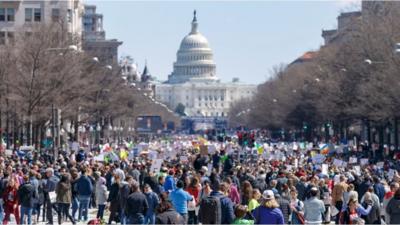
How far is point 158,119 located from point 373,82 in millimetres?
102410

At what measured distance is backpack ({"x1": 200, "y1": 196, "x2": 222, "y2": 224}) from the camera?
2634 cm

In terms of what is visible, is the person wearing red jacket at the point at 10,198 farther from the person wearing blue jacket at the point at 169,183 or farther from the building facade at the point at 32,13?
the building facade at the point at 32,13

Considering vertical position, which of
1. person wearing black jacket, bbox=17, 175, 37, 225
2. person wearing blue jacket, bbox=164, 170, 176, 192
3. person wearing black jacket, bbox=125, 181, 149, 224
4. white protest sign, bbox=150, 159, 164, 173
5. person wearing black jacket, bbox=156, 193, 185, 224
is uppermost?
A: white protest sign, bbox=150, 159, 164, 173

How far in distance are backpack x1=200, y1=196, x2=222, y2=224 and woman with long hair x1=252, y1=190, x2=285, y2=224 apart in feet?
9.46

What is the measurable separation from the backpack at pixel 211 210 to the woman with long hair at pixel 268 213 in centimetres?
288

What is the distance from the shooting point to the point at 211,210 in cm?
2644

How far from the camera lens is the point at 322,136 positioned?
133375 mm

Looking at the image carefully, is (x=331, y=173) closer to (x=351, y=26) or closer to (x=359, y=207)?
(x=359, y=207)

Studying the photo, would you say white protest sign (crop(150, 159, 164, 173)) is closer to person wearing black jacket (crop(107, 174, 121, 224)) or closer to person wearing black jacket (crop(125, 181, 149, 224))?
person wearing black jacket (crop(107, 174, 121, 224))

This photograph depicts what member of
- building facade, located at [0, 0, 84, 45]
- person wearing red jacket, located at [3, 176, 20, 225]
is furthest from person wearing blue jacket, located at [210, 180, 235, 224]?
building facade, located at [0, 0, 84, 45]

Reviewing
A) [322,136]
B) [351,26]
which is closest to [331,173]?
[351,26]

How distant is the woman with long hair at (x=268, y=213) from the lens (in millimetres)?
23114

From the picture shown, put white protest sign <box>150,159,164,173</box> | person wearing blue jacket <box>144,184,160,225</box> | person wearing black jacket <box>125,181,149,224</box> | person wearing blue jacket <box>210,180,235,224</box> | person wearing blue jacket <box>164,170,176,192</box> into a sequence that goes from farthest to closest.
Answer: white protest sign <box>150,159,164,173</box>
person wearing blue jacket <box>164,170,176,192</box>
person wearing blue jacket <box>144,184,160,225</box>
person wearing black jacket <box>125,181,149,224</box>
person wearing blue jacket <box>210,180,235,224</box>

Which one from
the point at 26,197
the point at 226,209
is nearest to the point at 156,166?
the point at 26,197
